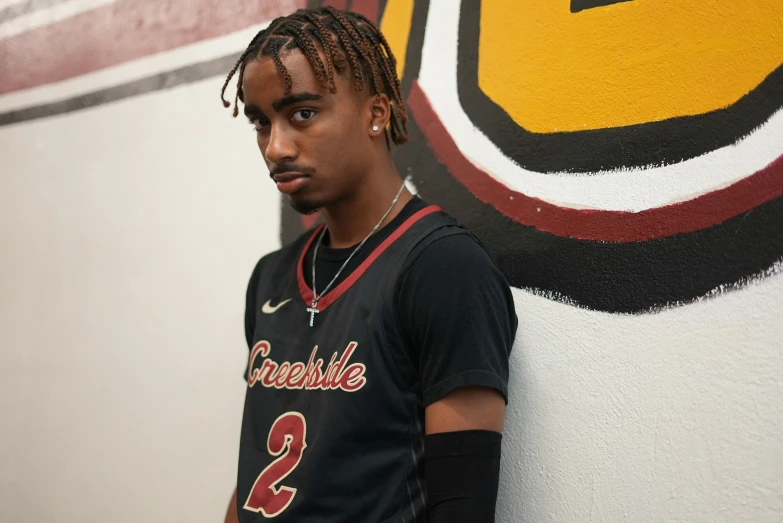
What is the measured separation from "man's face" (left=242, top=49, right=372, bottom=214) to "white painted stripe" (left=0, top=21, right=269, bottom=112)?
565mm

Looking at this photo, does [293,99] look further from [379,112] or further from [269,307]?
[269,307]

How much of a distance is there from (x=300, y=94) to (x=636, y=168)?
0.47m

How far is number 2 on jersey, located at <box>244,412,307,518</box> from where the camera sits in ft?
3.39

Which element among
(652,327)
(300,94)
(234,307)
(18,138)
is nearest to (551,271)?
(652,327)

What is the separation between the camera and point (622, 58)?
3.57ft

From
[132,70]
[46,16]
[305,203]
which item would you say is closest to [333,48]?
[305,203]

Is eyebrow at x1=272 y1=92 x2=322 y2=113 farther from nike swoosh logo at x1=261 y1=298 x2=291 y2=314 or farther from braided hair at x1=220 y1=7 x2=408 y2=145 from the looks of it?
nike swoosh logo at x1=261 y1=298 x2=291 y2=314

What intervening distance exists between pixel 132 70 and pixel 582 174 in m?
1.18

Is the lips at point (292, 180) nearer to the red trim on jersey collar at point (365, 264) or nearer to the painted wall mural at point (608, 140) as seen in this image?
the red trim on jersey collar at point (365, 264)

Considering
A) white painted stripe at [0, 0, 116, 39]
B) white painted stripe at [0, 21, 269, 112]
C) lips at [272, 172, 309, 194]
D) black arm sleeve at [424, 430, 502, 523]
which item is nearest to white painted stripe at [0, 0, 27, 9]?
white painted stripe at [0, 0, 116, 39]

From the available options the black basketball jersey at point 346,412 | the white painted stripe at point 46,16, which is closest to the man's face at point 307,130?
the black basketball jersey at point 346,412

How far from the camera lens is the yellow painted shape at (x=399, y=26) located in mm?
1356

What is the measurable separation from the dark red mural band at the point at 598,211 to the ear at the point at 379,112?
21 centimetres

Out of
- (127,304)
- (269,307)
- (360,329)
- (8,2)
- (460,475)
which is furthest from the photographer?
(8,2)
